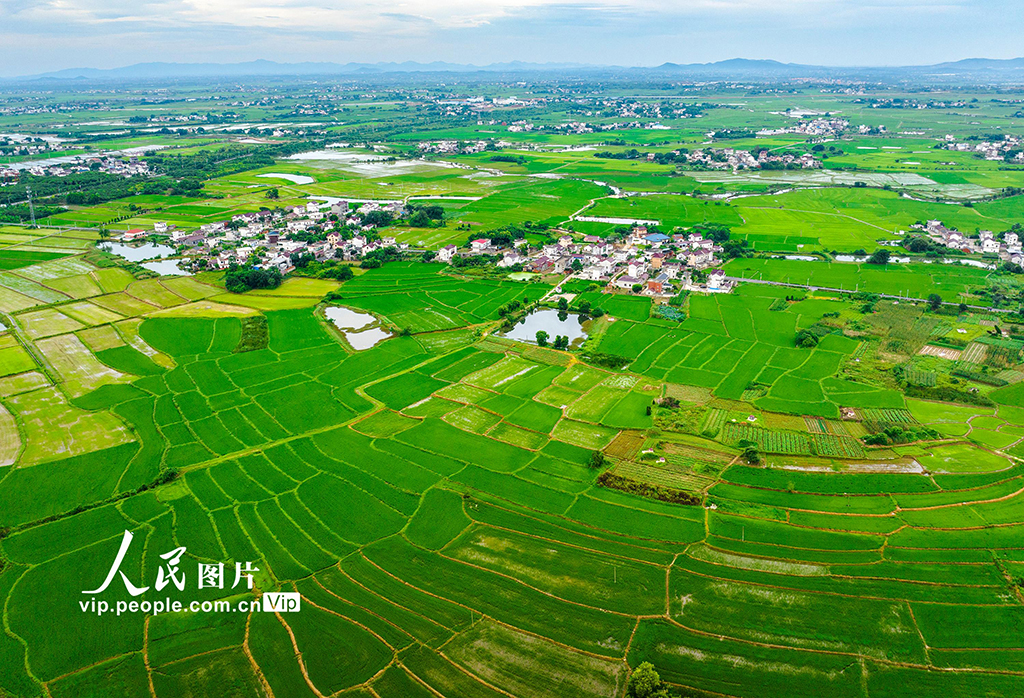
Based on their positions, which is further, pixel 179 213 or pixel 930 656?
pixel 179 213

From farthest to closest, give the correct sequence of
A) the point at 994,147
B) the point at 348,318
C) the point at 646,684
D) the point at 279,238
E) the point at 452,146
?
the point at 452,146 < the point at 994,147 < the point at 279,238 < the point at 348,318 < the point at 646,684

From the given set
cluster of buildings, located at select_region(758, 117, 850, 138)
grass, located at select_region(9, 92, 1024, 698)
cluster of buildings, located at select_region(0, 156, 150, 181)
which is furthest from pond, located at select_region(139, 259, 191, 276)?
cluster of buildings, located at select_region(758, 117, 850, 138)

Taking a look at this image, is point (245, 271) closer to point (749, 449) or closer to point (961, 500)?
point (749, 449)

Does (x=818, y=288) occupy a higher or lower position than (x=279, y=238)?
lower

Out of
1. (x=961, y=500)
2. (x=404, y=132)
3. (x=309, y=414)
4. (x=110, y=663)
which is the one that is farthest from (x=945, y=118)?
(x=110, y=663)

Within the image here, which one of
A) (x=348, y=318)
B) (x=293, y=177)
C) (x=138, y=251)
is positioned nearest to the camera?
(x=348, y=318)

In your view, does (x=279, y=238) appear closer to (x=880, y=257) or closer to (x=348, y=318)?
(x=348, y=318)

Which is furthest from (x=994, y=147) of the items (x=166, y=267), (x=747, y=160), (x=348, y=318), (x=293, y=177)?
(x=166, y=267)
